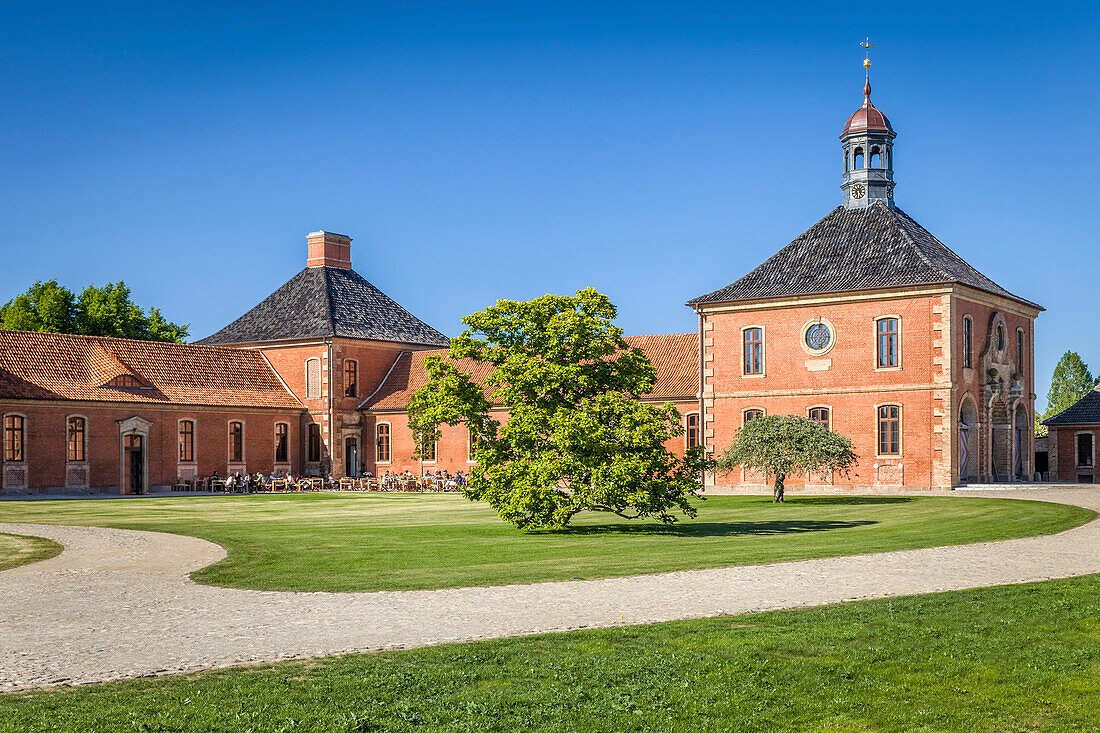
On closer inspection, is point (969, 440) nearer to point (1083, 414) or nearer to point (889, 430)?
point (889, 430)

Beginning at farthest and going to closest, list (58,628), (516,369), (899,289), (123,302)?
1. (123,302)
2. (899,289)
3. (516,369)
4. (58,628)

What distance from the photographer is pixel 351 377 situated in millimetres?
55188

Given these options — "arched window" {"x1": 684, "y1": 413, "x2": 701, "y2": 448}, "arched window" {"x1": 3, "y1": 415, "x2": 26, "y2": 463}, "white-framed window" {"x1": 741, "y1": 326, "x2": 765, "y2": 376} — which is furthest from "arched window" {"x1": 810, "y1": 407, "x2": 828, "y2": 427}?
"arched window" {"x1": 3, "y1": 415, "x2": 26, "y2": 463}

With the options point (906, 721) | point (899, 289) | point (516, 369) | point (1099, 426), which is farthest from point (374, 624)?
point (1099, 426)

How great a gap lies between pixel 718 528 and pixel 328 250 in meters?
39.6

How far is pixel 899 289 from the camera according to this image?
4022cm

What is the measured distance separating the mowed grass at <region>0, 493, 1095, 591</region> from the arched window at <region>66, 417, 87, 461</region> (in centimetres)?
895

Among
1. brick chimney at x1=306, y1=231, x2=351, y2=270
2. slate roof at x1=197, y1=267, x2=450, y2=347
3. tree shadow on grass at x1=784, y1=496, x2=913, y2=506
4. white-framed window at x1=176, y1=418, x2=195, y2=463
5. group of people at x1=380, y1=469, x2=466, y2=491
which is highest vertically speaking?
brick chimney at x1=306, y1=231, x2=351, y2=270

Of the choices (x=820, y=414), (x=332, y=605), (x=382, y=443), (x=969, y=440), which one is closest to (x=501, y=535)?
(x=332, y=605)

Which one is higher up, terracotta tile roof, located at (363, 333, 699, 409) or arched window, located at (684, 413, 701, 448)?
terracotta tile roof, located at (363, 333, 699, 409)

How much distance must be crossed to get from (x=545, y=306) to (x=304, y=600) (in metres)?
11.1

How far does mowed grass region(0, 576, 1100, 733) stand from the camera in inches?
303

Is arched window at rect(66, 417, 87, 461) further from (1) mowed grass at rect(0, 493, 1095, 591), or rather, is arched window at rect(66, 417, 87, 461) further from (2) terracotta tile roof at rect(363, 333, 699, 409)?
(2) terracotta tile roof at rect(363, 333, 699, 409)

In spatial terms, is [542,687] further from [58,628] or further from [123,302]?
[123,302]
